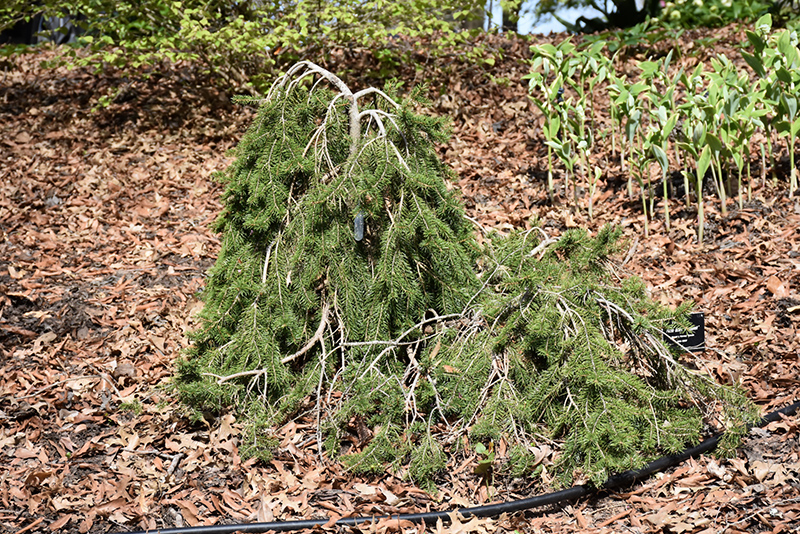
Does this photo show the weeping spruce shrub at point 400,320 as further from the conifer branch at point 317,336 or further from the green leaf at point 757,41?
the green leaf at point 757,41

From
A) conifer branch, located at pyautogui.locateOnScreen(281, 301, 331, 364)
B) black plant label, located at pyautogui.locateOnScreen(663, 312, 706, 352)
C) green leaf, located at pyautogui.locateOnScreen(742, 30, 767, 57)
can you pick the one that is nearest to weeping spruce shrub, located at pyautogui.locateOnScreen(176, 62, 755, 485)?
conifer branch, located at pyautogui.locateOnScreen(281, 301, 331, 364)

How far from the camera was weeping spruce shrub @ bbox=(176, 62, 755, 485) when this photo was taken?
2609mm

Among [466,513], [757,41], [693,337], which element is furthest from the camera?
[757,41]

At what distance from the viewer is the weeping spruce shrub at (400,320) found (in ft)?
8.56

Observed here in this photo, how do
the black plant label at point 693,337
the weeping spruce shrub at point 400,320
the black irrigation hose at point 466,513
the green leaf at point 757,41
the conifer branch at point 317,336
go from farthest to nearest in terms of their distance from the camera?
the green leaf at point 757,41 → the conifer branch at point 317,336 → the black plant label at point 693,337 → the weeping spruce shrub at point 400,320 → the black irrigation hose at point 466,513

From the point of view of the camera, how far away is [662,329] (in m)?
2.69

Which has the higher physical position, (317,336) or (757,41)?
(757,41)

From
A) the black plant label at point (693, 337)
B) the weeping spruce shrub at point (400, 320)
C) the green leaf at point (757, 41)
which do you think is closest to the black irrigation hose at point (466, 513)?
the weeping spruce shrub at point (400, 320)

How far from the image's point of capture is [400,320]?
2977 millimetres

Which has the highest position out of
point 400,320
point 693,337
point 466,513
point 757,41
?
point 757,41

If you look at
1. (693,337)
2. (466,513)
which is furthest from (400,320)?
(693,337)

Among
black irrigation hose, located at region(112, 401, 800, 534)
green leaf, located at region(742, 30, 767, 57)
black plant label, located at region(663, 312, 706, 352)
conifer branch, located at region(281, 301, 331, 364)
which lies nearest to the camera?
black irrigation hose, located at region(112, 401, 800, 534)

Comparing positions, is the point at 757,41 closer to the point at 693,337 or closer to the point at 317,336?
the point at 693,337

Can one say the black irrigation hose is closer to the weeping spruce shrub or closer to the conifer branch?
the weeping spruce shrub
